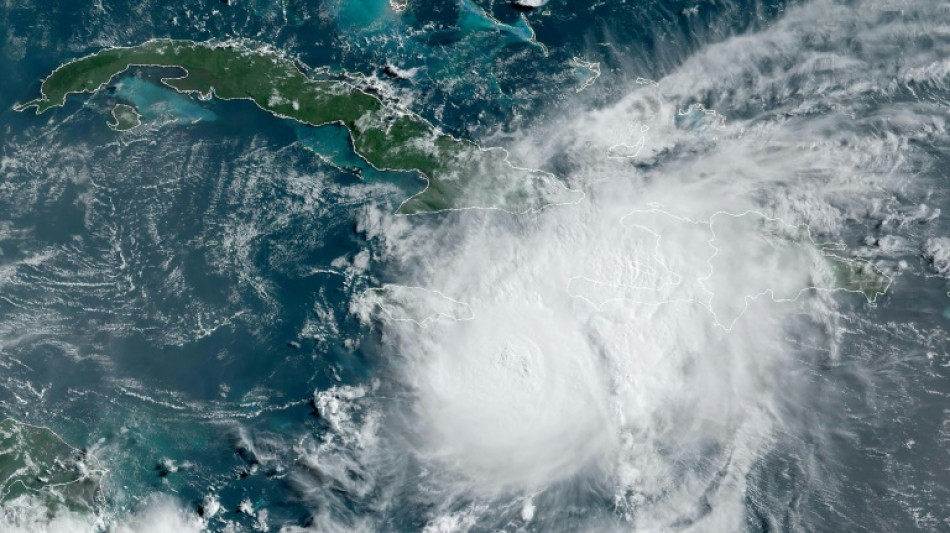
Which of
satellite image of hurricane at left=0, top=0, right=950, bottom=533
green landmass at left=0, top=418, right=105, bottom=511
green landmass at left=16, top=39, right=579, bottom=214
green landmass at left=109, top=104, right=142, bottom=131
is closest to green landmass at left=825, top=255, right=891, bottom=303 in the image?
satellite image of hurricane at left=0, top=0, right=950, bottom=533

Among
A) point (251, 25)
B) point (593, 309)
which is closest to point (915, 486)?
point (593, 309)

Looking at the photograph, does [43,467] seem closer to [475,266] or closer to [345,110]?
[345,110]

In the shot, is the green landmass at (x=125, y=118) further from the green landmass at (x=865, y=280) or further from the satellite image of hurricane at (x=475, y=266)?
the green landmass at (x=865, y=280)

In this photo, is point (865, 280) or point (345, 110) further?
point (345, 110)

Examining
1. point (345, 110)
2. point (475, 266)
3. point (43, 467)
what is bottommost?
point (43, 467)

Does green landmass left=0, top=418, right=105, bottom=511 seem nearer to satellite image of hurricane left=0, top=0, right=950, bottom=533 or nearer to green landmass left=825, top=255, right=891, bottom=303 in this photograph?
satellite image of hurricane left=0, top=0, right=950, bottom=533

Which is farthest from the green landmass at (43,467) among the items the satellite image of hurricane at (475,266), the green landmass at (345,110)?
the green landmass at (345,110)

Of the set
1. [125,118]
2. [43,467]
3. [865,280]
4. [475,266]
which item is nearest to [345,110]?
[475,266]
